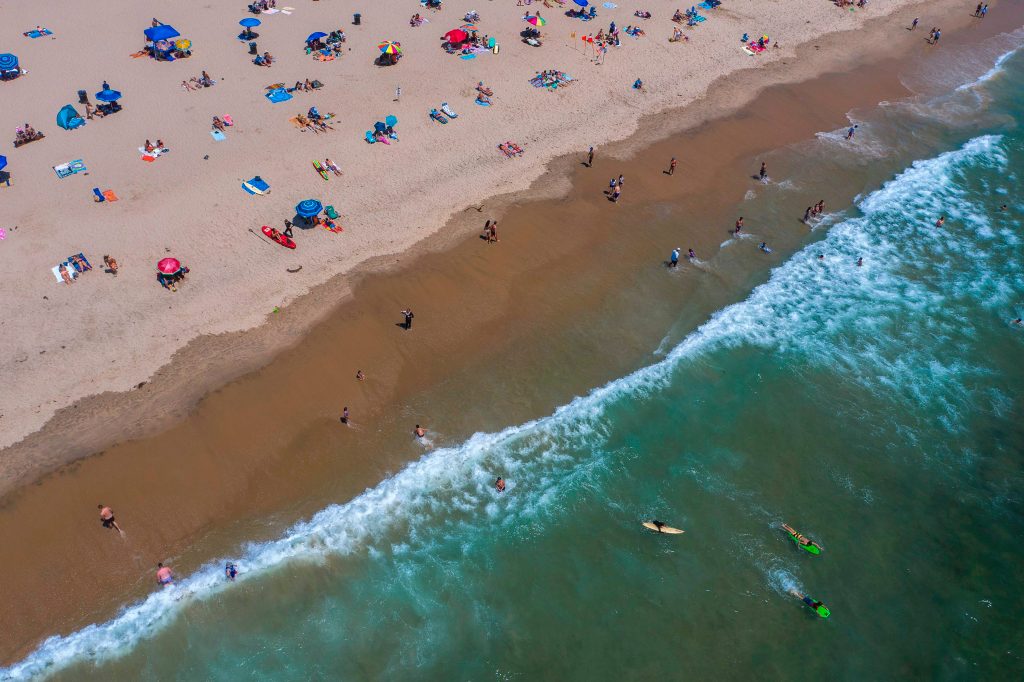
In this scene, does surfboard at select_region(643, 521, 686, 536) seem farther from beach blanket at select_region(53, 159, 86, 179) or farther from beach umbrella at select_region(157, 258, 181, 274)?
beach blanket at select_region(53, 159, 86, 179)

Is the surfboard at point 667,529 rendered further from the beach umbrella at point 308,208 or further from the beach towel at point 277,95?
the beach towel at point 277,95

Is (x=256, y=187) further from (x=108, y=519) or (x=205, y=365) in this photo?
(x=108, y=519)

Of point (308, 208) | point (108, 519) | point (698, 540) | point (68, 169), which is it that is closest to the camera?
point (108, 519)

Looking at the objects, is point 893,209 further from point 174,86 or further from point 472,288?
point 174,86

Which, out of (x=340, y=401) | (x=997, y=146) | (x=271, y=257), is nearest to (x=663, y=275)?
(x=340, y=401)

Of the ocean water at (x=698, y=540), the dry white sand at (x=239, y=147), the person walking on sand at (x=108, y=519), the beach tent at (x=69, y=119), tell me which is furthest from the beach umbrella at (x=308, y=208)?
the beach tent at (x=69, y=119)

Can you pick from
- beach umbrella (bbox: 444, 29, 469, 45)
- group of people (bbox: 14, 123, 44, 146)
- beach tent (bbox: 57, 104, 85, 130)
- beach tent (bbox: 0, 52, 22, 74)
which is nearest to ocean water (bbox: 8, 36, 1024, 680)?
beach umbrella (bbox: 444, 29, 469, 45)

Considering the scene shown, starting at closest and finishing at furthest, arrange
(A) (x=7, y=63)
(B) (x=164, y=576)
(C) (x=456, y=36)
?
(B) (x=164, y=576) < (A) (x=7, y=63) < (C) (x=456, y=36)

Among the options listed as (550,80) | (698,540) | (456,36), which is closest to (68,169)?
(456,36)
